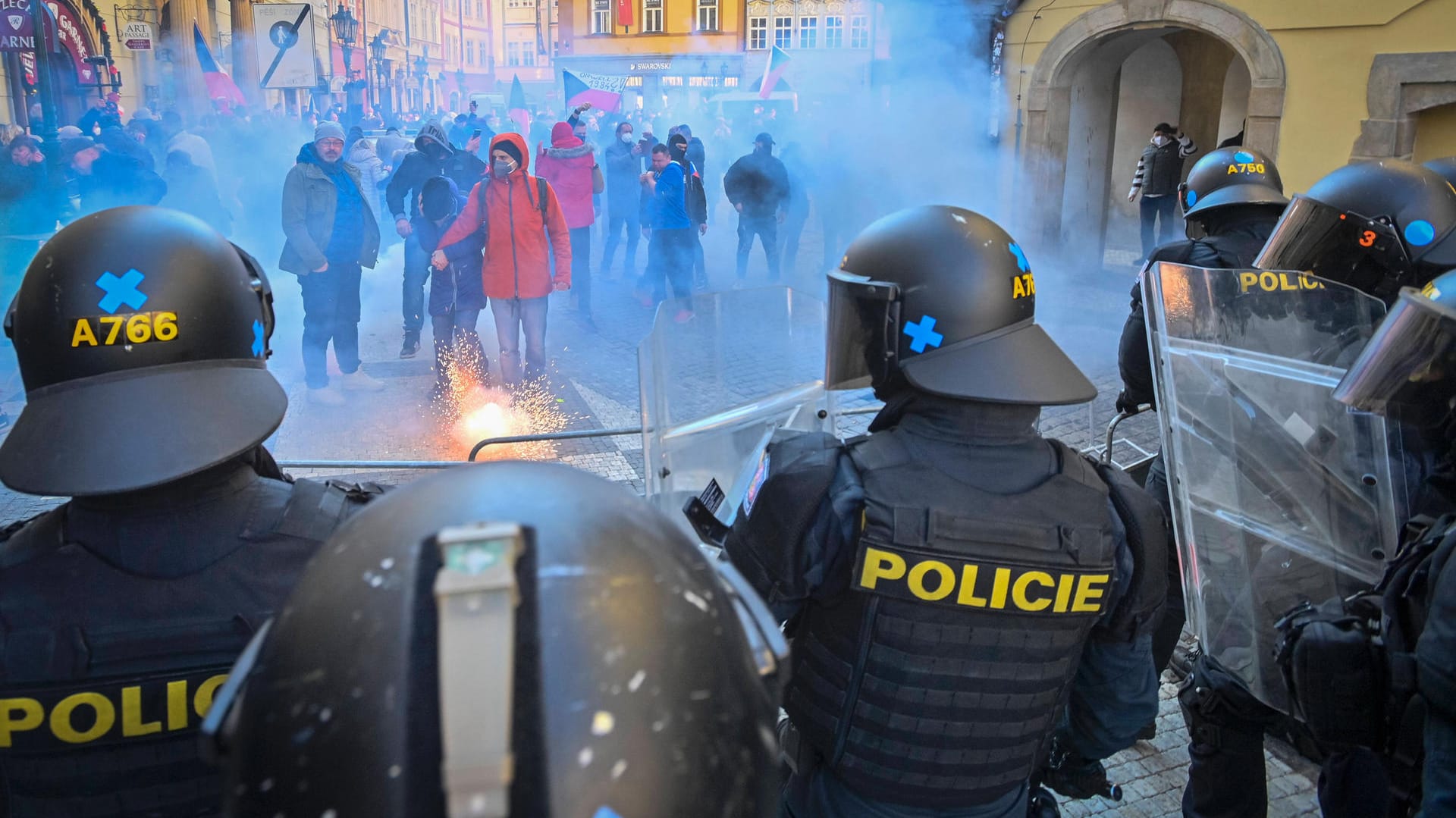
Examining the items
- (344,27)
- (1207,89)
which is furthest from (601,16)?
(1207,89)

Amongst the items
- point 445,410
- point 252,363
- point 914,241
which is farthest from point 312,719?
point 445,410

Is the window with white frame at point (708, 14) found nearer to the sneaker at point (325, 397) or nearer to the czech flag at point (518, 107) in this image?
the czech flag at point (518, 107)

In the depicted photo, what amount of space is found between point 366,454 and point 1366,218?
516 cm

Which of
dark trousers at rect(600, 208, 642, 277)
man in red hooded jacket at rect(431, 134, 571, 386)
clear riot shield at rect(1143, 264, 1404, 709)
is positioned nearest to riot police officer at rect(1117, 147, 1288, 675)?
clear riot shield at rect(1143, 264, 1404, 709)

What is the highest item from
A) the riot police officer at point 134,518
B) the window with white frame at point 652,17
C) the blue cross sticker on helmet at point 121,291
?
the window with white frame at point 652,17

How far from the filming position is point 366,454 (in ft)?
19.9

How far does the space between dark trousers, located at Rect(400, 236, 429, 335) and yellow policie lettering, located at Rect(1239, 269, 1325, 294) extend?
21.7ft

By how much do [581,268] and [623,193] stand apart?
248 centimetres

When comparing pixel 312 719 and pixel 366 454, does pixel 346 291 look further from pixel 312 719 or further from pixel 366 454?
pixel 312 719

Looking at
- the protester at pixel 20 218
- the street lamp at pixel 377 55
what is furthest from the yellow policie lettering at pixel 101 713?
the street lamp at pixel 377 55

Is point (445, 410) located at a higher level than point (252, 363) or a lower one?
lower

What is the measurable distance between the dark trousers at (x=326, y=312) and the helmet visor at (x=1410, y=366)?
20.9 feet

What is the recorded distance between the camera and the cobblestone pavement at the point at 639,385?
240 centimetres

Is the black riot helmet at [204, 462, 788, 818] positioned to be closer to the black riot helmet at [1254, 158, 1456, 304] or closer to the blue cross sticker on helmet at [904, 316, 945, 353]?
the blue cross sticker on helmet at [904, 316, 945, 353]
